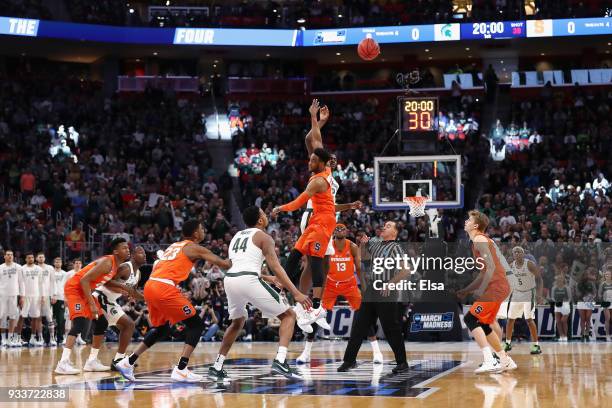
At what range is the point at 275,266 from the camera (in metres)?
11.4

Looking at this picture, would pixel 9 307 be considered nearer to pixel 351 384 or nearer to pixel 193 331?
pixel 193 331

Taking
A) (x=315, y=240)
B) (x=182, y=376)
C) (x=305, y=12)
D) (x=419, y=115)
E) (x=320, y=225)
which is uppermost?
(x=305, y=12)

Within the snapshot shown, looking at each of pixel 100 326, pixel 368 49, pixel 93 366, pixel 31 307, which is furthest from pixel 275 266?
pixel 31 307

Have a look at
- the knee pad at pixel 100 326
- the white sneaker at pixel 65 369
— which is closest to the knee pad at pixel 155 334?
the white sneaker at pixel 65 369

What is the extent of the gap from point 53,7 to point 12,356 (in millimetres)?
23178

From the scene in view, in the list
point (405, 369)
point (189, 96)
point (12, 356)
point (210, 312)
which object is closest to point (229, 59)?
point (189, 96)

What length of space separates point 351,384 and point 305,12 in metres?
29.4

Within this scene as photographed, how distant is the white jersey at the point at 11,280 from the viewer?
22547 mm

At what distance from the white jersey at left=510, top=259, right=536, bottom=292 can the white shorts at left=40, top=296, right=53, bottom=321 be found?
11.2 metres

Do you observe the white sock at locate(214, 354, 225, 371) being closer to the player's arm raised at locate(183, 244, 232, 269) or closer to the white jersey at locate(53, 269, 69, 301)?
the player's arm raised at locate(183, 244, 232, 269)

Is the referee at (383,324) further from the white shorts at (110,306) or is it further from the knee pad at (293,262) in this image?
the white shorts at (110,306)

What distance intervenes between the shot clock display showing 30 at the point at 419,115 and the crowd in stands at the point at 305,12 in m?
16.5

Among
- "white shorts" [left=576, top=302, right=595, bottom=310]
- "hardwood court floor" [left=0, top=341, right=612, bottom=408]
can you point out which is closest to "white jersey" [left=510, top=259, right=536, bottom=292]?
"hardwood court floor" [left=0, top=341, right=612, bottom=408]

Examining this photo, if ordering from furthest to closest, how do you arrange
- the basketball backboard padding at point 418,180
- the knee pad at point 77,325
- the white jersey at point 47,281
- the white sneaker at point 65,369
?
the white jersey at point 47,281, the basketball backboard padding at point 418,180, the knee pad at point 77,325, the white sneaker at point 65,369
